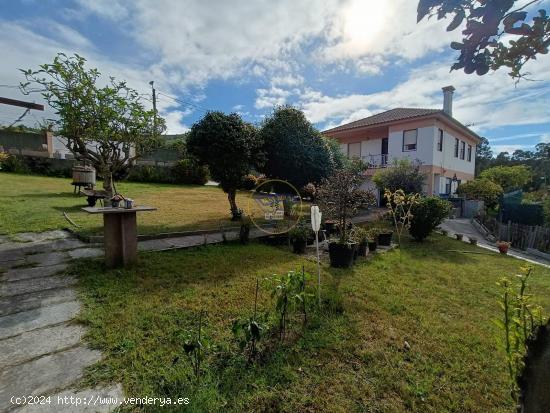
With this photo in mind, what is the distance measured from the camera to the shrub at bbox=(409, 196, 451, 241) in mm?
8438

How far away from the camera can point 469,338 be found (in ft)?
9.84

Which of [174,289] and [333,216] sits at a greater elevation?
[333,216]

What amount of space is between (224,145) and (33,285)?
16.2 feet

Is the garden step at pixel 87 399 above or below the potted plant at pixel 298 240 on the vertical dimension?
below

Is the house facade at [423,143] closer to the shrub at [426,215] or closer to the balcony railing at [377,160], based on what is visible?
the balcony railing at [377,160]

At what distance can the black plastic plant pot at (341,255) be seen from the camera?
17.3 ft

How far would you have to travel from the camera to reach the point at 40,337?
99.5 inches

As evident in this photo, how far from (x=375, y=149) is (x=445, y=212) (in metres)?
12.5

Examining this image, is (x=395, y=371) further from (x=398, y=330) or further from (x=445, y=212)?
(x=445, y=212)

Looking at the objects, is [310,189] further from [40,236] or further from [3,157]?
[3,157]

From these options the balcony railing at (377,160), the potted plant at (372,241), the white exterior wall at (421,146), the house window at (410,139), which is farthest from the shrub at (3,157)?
the house window at (410,139)

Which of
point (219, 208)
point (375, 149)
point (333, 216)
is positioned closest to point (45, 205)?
point (219, 208)

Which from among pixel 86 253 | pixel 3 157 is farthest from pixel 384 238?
pixel 3 157

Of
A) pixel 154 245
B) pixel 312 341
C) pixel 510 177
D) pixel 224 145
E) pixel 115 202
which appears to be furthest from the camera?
pixel 510 177
